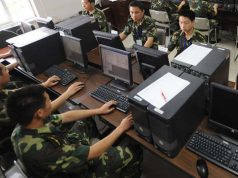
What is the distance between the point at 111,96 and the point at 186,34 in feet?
3.85

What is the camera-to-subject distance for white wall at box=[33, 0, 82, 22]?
4.81 meters

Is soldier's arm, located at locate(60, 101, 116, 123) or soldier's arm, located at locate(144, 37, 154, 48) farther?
soldier's arm, located at locate(144, 37, 154, 48)

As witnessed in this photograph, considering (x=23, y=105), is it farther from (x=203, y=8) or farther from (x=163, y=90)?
(x=203, y=8)

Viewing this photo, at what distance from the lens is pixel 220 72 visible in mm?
1639

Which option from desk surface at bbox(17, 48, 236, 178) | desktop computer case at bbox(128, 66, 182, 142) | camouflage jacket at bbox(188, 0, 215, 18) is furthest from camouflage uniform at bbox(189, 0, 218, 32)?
desktop computer case at bbox(128, 66, 182, 142)

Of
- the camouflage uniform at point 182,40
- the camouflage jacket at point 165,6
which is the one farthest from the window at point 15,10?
the camouflage uniform at point 182,40

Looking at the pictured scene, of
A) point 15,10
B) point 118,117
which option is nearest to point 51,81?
point 118,117

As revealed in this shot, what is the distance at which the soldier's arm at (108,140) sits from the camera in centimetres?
155

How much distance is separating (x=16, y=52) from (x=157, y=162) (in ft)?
6.61

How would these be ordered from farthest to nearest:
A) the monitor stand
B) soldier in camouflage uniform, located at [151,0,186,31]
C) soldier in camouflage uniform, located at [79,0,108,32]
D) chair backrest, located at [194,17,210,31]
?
soldier in camouflage uniform, located at [151,0,186,31], chair backrest, located at [194,17,210,31], soldier in camouflage uniform, located at [79,0,108,32], the monitor stand

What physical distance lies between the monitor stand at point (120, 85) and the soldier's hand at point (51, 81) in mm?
645

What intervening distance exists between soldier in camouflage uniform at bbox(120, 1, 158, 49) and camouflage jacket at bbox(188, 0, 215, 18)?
1.38 meters

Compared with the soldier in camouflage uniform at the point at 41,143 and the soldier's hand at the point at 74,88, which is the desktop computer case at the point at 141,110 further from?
the soldier's hand at the point at 74,88

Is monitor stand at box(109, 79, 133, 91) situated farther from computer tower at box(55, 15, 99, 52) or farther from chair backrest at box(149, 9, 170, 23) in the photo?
chair backrest at box(149, 9, 170, 23)
